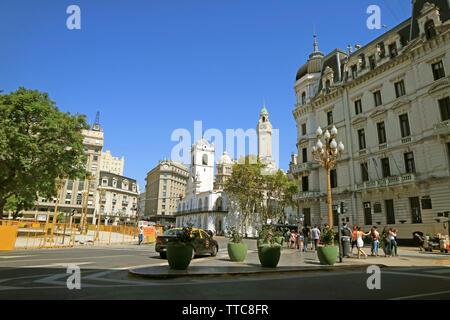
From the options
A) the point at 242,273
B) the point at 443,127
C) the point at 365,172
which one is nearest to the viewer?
the point at 242,273

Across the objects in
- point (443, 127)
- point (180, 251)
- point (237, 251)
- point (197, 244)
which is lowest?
point (237, 251)

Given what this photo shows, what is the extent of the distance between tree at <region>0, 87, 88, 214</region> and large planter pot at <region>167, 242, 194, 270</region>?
18408mm

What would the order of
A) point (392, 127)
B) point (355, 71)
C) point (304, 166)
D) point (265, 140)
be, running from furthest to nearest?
point (265, 140) → point (304, 166) → point (355, 71) → point (392, 127)

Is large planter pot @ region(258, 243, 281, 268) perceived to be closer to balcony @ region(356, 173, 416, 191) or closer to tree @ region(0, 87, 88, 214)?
balcony @ region(356, 173, 416, 191)

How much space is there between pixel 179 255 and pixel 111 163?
15680 centimetres

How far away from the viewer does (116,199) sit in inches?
3755

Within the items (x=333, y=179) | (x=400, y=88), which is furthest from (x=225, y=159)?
(x=400, y=88)

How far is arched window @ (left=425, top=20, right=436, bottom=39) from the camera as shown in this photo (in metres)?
24.4

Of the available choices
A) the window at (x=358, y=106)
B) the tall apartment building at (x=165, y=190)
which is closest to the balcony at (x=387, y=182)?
the window at (x=358, y=106)

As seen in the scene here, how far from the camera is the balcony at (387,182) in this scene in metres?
24.2

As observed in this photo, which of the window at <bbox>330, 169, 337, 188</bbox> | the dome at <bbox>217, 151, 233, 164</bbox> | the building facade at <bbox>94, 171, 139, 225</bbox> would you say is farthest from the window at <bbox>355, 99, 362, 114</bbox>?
the dome at <bbox>217, 151, 233, 164</bbox>

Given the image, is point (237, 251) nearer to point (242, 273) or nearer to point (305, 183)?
point (242, 273)
